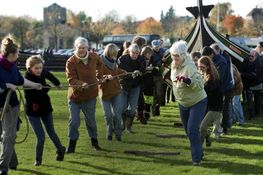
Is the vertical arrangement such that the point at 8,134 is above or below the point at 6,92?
below

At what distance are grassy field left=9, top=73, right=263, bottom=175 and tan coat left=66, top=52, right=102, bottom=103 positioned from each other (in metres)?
1.00

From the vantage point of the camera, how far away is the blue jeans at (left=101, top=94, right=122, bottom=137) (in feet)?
32.0

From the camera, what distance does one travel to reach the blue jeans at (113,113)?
9.75 meters

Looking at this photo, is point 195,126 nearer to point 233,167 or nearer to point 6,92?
point 233,167

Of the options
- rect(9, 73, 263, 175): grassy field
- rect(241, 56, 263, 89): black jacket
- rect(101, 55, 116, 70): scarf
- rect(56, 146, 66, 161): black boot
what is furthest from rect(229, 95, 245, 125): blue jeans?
rect(56, 146, 66, 161): black boot

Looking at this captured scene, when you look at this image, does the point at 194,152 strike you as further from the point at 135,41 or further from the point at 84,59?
the point at 135,41

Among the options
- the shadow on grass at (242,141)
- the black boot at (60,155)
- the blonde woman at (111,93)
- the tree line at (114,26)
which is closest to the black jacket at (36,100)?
the black boot at (60,155)

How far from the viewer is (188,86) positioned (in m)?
7.71

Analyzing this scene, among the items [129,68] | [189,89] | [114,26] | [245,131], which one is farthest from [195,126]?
[114,26]

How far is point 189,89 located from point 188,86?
0.22 ft

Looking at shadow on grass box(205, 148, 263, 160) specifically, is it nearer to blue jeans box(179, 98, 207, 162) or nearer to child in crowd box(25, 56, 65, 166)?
blue jeans box(179, 98, 207, 162)

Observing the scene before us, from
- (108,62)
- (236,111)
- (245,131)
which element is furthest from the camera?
(236,111)

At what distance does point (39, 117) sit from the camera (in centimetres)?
788

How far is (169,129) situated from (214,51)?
2.34 metres
